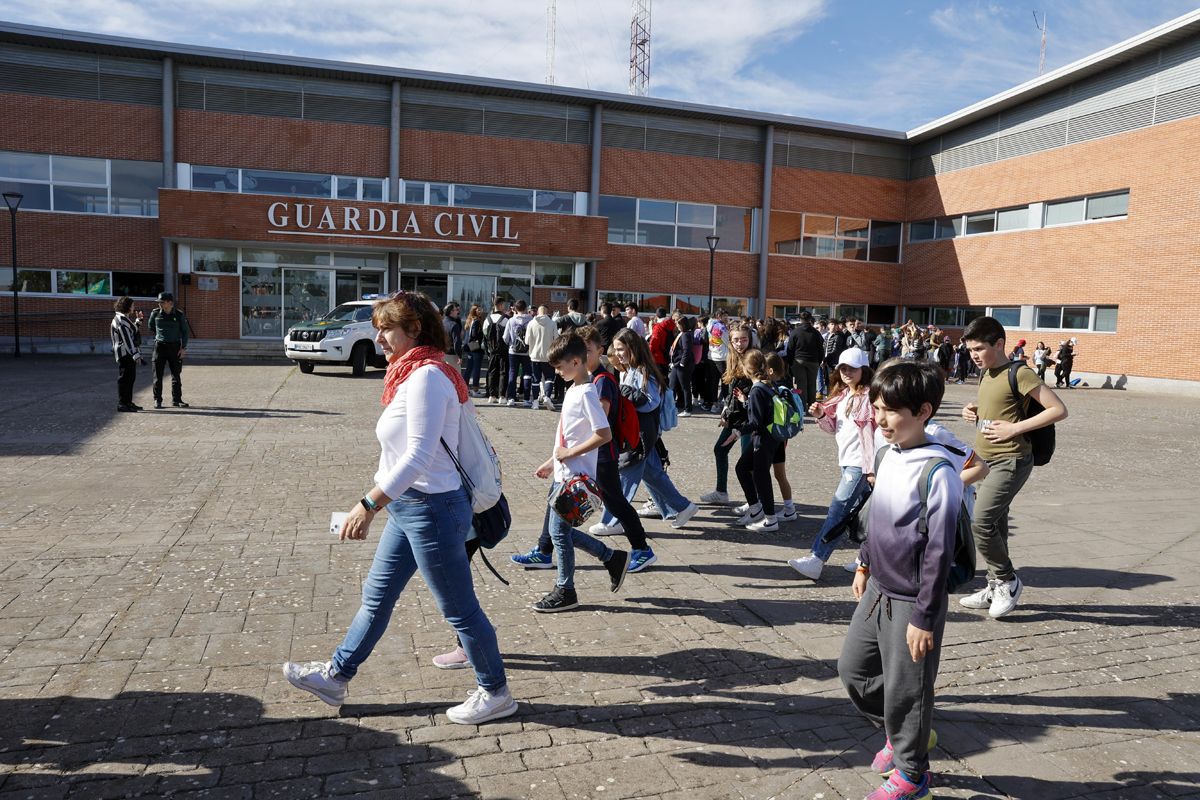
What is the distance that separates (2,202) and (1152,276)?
3366cm

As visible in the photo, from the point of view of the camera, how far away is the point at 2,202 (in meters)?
24.0

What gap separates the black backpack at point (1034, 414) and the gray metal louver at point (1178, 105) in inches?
942

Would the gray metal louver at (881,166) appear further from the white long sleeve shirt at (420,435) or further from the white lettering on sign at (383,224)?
the white long sleeve shirt at (420,435)

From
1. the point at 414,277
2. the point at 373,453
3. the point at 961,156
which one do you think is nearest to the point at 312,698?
the point at 373,453

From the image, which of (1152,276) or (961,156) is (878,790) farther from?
(961,156)

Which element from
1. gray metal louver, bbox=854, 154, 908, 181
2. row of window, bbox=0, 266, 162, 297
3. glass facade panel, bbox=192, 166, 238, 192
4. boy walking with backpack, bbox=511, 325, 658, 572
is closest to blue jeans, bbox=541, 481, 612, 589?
boy walking with backpack, bbox=511, 325, 658, 572

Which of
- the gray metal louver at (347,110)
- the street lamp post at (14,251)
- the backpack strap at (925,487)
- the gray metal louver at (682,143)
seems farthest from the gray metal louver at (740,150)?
the backpack strap at (925,487)

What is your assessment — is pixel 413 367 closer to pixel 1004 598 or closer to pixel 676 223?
pixel 1004 598

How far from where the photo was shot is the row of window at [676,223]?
2945 cm

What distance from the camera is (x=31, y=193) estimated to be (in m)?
24.3

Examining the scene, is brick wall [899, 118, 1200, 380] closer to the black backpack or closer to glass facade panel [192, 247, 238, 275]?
Result: the black backpack

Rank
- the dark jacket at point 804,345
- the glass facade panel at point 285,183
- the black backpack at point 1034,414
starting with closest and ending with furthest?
the black backpack at point 1034,414 < the dark jacket at point 804,345 < the glass facade panel at point 285,183

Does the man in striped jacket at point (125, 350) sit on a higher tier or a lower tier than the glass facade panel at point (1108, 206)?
lower

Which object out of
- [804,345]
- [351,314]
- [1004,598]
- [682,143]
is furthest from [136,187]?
[1004,598]
